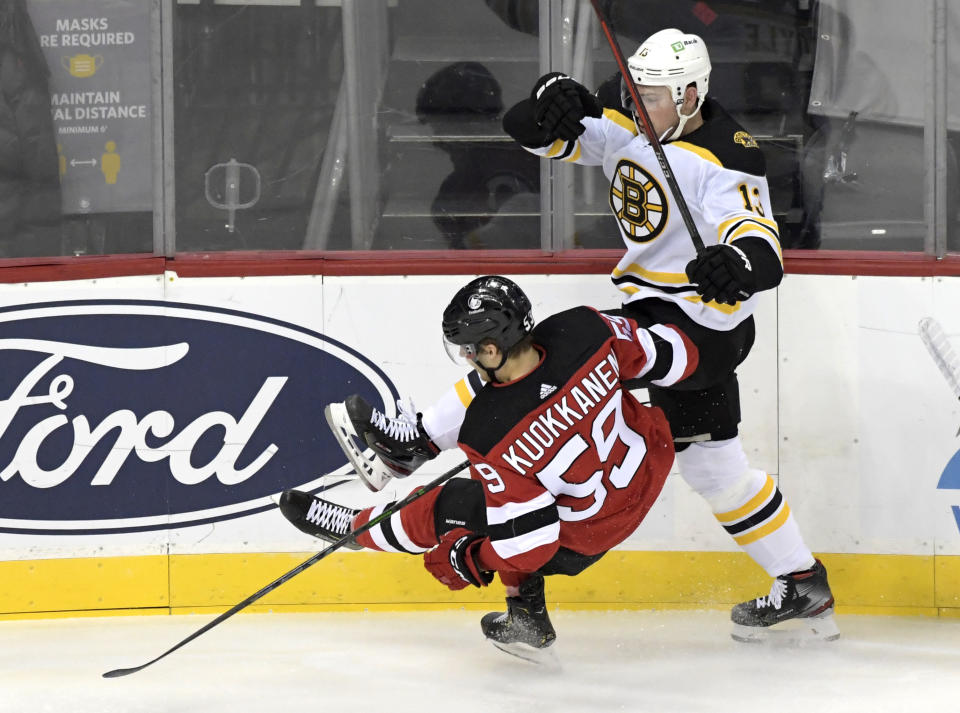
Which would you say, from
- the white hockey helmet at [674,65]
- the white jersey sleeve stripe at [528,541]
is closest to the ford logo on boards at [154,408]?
the white jersey sleeve stripe at [528,541]

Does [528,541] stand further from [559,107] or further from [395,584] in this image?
[559,107]

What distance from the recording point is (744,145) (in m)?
2.93

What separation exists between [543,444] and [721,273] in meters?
0.51

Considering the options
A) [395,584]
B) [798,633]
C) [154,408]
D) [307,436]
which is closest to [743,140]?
[798,633]

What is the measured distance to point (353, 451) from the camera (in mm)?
2910

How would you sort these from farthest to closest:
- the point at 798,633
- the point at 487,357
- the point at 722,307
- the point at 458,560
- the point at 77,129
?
the point at 77,129
the point at 798,633
the point at 722,307
the point at 458,560
the point at 487,357

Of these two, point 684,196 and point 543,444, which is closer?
point 543,444

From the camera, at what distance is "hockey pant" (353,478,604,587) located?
2926 millimetres

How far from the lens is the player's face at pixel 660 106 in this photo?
115 inches

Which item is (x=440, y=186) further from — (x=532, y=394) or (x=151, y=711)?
(x=151, y=711)

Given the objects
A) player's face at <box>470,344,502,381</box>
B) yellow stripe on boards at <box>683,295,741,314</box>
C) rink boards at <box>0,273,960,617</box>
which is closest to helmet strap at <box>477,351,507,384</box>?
player's face at <box>470,344,502,381</box>

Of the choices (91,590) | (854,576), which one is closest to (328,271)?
(91,590)

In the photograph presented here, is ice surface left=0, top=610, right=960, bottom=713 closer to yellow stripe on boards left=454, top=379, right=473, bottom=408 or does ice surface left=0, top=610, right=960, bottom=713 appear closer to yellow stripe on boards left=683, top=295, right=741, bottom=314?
yellow stripe on boards left=454, top=379, right=473, bottom=408

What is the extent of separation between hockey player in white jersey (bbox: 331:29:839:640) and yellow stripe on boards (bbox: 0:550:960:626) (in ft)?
0.82
